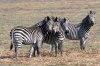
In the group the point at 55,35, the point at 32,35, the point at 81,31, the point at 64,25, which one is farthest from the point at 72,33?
the point at 32,35

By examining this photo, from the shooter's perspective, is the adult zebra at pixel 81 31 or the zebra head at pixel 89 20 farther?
the adult zebra at pixel 81 31

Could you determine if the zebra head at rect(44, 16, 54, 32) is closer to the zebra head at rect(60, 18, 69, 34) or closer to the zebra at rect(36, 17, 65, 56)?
the zebra at rect(36, 17, 65, 56)

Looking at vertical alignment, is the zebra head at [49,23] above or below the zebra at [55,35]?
above

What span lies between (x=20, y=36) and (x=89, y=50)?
4483 millimetres

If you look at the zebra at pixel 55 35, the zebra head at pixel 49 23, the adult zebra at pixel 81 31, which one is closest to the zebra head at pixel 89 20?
the adult zebra at pixel 81 31

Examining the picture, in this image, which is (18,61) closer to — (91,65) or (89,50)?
(91,65)

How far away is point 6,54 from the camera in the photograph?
19609 millimetres

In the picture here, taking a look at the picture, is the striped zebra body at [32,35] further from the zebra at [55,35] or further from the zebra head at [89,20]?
the zebra head at [89,20]

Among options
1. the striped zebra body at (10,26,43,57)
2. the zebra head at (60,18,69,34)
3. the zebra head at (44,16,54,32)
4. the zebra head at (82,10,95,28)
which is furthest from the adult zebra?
the striped zebra body at (10,26,43,57)

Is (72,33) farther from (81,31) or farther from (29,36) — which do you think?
(29,36)

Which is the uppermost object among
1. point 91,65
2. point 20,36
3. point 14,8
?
point 14,8

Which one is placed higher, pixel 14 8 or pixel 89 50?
pixel 14 8

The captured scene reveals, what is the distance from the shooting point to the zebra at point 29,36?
57.9ft

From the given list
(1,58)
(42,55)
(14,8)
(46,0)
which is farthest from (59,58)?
(46,0)
